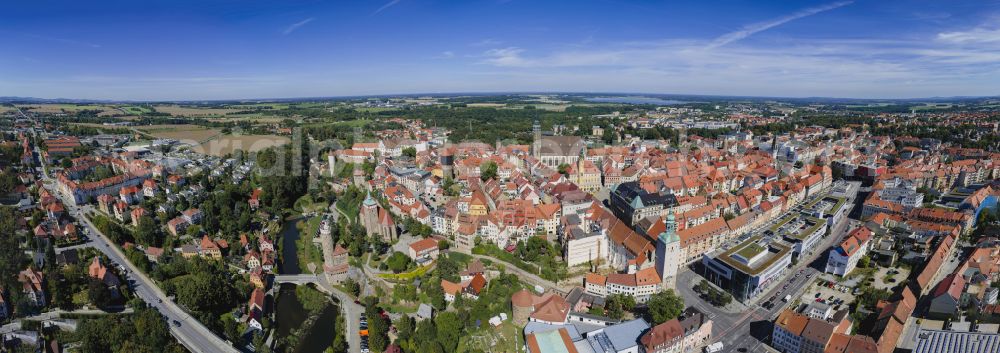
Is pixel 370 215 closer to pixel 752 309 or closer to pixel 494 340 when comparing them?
pixel 494 340

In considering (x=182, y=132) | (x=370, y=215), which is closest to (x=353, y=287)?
(x=370, y=215)

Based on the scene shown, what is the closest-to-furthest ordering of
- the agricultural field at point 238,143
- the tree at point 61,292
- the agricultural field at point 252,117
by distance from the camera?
the tree at point 61,292
the agricultural field at point 238,143
the agricultural field at point 252,117

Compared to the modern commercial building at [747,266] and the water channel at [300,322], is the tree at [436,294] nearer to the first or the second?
the water channel at [300,322]

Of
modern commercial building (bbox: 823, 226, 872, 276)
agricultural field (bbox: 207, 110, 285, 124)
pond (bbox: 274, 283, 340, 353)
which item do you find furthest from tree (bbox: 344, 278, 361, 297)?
agricultural field (bbox: 207, 110, 285, 124)

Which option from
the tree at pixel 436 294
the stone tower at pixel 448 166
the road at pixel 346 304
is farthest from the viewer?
the stone tower at pixel 448 166

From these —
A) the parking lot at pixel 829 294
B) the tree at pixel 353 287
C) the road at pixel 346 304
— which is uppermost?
the parking lot at pixel 829 294

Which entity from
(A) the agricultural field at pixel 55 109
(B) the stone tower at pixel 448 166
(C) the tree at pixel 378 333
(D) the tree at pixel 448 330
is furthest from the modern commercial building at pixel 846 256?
(A) the agricultural field at pixel 55 109

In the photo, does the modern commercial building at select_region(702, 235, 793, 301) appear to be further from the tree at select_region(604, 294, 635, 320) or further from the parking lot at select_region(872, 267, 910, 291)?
the tree at select_region(604, 294, 635, 320)
